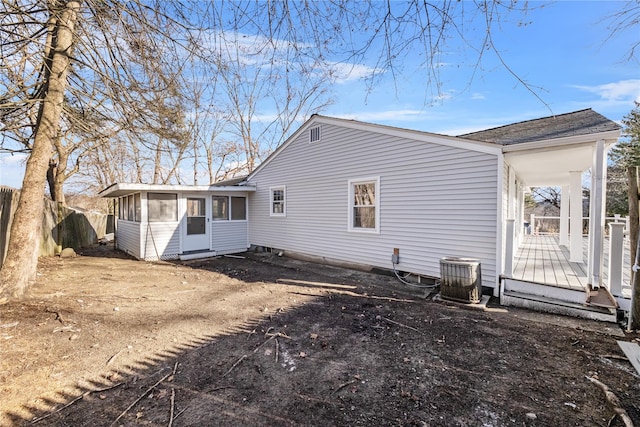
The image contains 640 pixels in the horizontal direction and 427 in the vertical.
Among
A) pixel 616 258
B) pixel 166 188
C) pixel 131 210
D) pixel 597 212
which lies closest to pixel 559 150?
pixel 597 212

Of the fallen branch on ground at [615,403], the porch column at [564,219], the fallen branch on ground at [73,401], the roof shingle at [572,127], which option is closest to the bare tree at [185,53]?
the fallen branch on ground at [615,403]

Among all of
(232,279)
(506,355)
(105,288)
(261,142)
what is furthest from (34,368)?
(261,142)

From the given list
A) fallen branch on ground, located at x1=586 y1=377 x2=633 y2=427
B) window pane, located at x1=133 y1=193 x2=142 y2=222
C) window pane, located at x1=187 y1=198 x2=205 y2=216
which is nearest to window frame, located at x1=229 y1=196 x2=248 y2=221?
window pane, located at x1=187 y1=198 x2=205 y2=216

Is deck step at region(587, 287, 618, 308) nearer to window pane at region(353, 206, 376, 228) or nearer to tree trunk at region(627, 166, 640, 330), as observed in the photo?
tree trunk at region(627, 166, 640, 330)

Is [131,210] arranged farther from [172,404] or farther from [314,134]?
[172,404]

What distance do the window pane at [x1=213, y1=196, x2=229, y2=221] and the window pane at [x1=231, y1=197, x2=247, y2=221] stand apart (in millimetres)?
244

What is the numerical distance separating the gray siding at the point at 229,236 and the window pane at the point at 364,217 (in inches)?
216

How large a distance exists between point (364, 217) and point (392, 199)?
1.04 meters

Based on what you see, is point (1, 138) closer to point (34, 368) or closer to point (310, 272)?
point (34, 368)

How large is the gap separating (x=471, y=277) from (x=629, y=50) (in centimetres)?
381

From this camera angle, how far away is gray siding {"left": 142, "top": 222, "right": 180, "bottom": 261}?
9.62m

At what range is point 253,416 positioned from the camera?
7.79ft

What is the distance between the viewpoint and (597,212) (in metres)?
4.75

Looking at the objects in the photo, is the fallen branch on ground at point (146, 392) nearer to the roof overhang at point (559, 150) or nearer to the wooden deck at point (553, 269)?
the wooden deck at point (553, 269)
